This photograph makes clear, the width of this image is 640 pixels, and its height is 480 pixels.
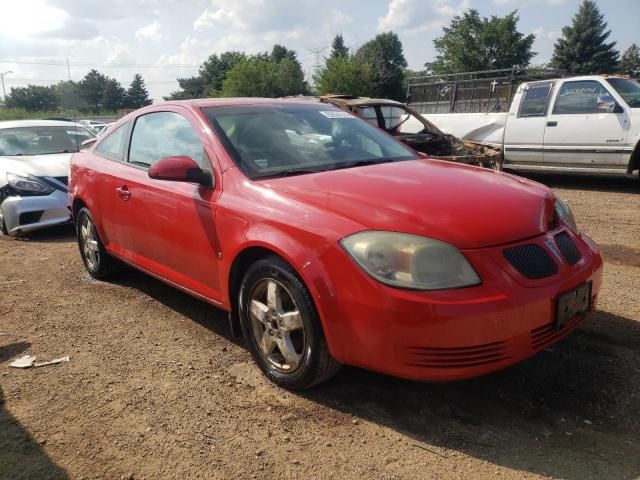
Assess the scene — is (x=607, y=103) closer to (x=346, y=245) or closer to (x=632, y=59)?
(x=346, y=245)

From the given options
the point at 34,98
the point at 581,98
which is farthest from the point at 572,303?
the point at 34,98

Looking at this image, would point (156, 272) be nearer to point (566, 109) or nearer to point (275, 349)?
point (275, 349)

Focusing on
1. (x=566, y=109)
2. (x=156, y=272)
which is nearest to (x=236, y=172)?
(x=156, y=272)

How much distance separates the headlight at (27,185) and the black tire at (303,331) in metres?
4.99

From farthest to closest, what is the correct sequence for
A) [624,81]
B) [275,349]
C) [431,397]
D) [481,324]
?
[624,81] < [275,349] < [431,397] < [481,324]

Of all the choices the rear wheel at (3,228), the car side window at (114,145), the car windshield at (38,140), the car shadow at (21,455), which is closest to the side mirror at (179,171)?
the car side window at (114,145)

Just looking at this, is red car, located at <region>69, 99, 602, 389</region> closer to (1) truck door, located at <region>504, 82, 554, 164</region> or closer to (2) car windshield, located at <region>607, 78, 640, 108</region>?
(2) car windshield, located at <region>607, 78, 640, 108</region>

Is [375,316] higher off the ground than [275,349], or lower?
higher

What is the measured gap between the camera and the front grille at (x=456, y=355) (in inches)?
88.8

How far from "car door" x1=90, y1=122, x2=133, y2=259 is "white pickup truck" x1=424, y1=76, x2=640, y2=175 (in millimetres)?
7073

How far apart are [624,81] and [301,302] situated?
8126 mm

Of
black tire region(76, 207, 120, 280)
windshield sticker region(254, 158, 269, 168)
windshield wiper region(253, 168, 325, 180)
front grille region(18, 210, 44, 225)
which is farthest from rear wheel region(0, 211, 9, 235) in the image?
windshield wiper region(253, 168, 325, 180)

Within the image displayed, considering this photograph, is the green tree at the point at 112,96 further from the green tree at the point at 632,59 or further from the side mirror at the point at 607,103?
the side mirror at the point at 607,103

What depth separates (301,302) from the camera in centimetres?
254
